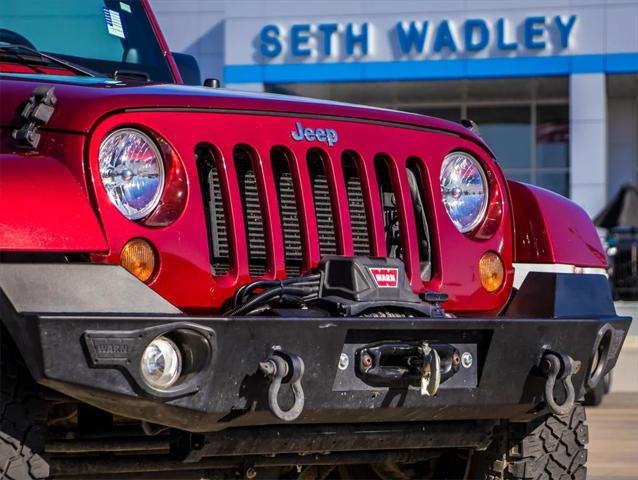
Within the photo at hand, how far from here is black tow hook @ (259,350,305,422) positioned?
3568mm

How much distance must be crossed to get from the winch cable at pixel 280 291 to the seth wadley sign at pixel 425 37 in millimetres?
26329

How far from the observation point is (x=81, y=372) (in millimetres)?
3375

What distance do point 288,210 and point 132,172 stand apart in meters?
0.56

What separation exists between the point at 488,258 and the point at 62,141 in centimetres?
159

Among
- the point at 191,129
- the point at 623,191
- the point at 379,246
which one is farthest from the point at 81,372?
the point at 623,191

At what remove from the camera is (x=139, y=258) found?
3811mm

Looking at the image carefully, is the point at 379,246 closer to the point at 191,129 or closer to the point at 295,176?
the point at 295,176

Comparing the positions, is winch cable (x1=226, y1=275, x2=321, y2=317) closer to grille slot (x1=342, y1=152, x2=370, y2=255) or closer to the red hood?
grille slot (x1=342, y1=152, x2=370, y2=255)

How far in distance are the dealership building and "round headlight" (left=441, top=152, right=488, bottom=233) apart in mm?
24941

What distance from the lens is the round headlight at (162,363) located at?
350 centimetres

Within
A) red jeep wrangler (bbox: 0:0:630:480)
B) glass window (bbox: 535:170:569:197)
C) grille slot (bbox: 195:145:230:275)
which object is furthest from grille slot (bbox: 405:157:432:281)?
glass window (bbox: 535:170:569:197)

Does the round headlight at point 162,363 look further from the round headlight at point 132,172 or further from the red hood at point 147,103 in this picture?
the red hood at point 147,103

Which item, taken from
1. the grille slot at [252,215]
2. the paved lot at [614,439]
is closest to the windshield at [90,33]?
the grille slot at [252,215]

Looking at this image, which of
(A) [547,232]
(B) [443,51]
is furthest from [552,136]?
(A) [547,232]
